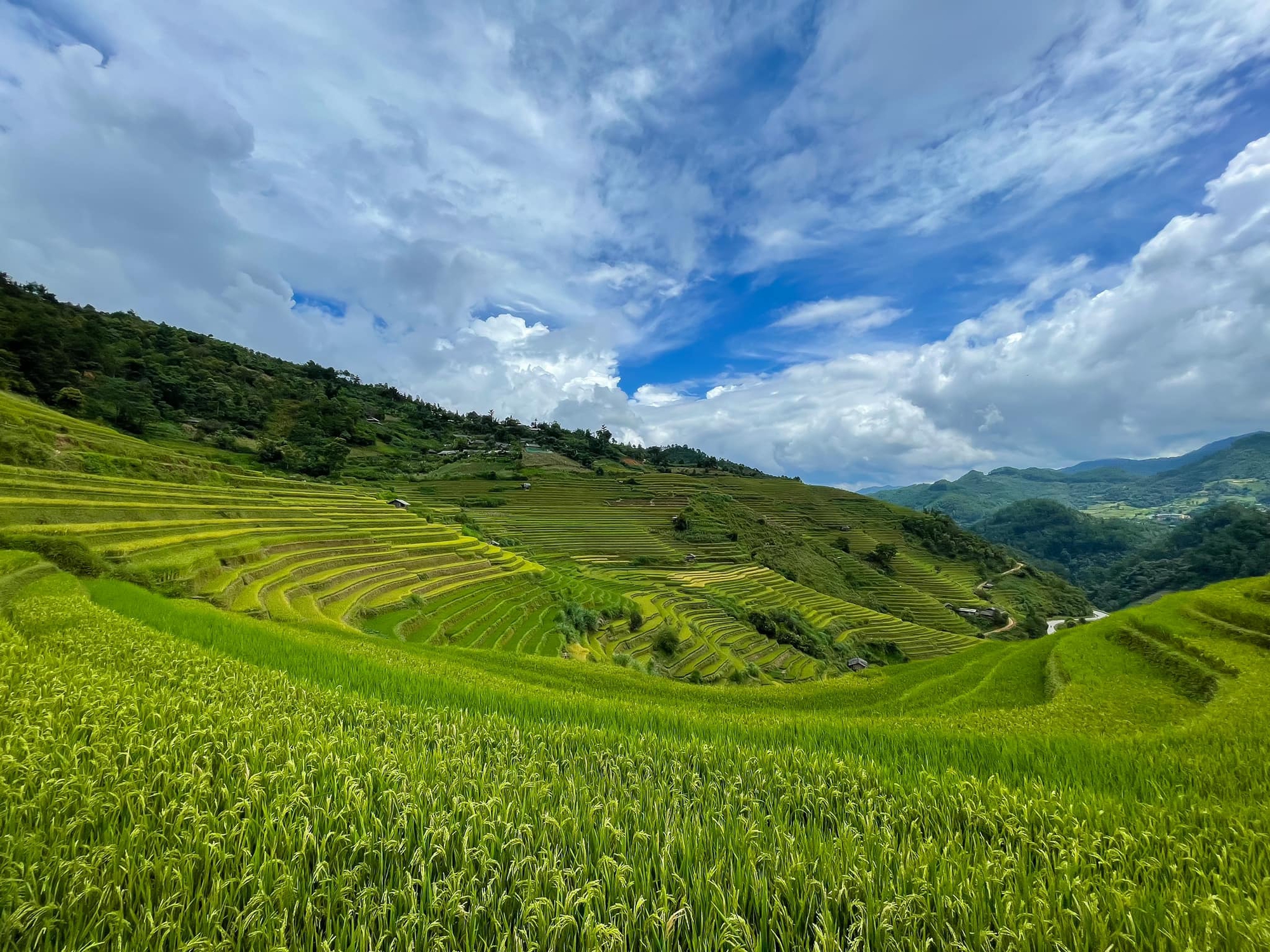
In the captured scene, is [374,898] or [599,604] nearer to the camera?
[374,898]

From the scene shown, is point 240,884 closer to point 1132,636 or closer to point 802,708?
point 802,708

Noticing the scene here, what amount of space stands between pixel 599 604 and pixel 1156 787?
3196 centimetres

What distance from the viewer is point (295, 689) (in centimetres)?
516

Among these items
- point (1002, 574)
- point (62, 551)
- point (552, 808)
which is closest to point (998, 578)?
point (1002, 574)

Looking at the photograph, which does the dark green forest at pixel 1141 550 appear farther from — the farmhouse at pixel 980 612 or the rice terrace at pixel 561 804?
the rice terrace at pixel 561 804

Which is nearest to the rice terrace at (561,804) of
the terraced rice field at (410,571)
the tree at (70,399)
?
the terraced rice field at (410,571)

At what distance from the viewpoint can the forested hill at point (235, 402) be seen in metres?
60.3

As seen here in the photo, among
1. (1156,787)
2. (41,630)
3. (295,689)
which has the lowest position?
(41,630)

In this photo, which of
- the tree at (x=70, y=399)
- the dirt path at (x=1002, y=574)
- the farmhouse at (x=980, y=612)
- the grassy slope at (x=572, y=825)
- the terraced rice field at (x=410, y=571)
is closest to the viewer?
the grassy slope at (x=572, y=825)

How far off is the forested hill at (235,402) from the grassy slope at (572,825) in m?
77.2

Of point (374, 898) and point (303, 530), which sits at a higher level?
point (374, 898)

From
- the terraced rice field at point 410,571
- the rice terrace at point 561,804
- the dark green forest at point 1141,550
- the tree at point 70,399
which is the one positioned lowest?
the terraced rice field at point 410,571

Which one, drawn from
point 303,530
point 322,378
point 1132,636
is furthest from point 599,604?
point 322,378

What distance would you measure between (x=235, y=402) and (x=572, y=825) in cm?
11631
